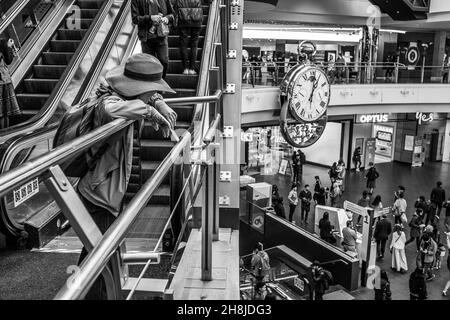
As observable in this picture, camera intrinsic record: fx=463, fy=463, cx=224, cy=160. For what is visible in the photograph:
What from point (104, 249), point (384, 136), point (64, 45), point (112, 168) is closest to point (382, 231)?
point (64, 45)

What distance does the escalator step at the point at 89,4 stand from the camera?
25.2 ft

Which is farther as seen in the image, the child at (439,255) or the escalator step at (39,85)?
the child at (439,255)

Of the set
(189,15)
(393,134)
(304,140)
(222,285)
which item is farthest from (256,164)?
(222,285)

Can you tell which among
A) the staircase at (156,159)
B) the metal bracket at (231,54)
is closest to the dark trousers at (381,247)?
the metal bracket at (231,54)

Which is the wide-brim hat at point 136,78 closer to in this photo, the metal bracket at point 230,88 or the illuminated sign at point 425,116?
the metal bracket at point 230,88

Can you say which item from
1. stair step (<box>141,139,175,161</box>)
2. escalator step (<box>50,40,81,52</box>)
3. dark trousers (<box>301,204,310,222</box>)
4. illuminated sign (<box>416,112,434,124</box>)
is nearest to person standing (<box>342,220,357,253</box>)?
dark trousers (<box>301,204,310,222</box>)

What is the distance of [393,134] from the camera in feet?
73.2

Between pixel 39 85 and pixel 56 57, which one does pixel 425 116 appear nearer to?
pixel 56 57

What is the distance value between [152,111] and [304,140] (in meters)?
9.56

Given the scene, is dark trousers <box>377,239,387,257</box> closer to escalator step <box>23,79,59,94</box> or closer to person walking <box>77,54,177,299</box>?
escalator step <box>23,79,59,94</box>

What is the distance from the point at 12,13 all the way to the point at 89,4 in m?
1.87

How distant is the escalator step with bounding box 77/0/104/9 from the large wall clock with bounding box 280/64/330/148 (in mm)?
4972

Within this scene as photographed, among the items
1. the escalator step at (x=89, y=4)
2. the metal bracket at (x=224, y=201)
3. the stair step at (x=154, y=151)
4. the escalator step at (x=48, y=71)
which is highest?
the escalator step at (x=89, y=4)

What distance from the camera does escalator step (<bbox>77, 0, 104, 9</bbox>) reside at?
25.2 ft
